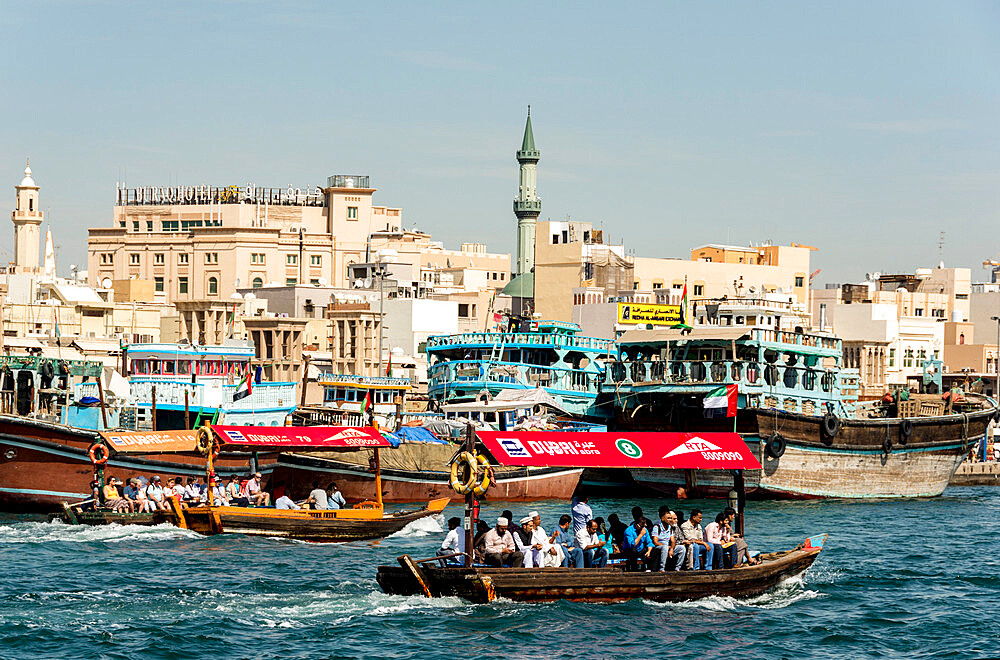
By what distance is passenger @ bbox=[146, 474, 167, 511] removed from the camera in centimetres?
4120

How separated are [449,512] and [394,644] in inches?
807

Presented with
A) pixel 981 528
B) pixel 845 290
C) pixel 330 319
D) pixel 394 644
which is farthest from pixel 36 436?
pixel 845 290

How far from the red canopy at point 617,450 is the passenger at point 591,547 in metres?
1.61

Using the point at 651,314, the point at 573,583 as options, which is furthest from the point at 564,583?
the point at 651,314

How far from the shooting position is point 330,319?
83.9 m

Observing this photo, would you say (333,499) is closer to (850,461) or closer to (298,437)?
(298,437)

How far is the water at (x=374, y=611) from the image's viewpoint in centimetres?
2653

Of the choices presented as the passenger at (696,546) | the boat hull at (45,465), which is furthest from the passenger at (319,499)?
the passenger at (696,546)

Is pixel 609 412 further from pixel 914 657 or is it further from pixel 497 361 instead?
pixel 914 657

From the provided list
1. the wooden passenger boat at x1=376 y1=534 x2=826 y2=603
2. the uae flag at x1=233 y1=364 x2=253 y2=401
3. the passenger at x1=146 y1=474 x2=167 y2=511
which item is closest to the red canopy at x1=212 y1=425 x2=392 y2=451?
the passenger at x1=146 y1=474 x2=167 y2=511

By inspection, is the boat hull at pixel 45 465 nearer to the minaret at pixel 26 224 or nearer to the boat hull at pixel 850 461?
the boat hull at pixel 850 461

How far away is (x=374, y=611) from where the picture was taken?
28.8m

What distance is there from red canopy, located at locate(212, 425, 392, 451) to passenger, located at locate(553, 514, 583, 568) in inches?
497

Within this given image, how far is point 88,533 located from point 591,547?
644 inches
